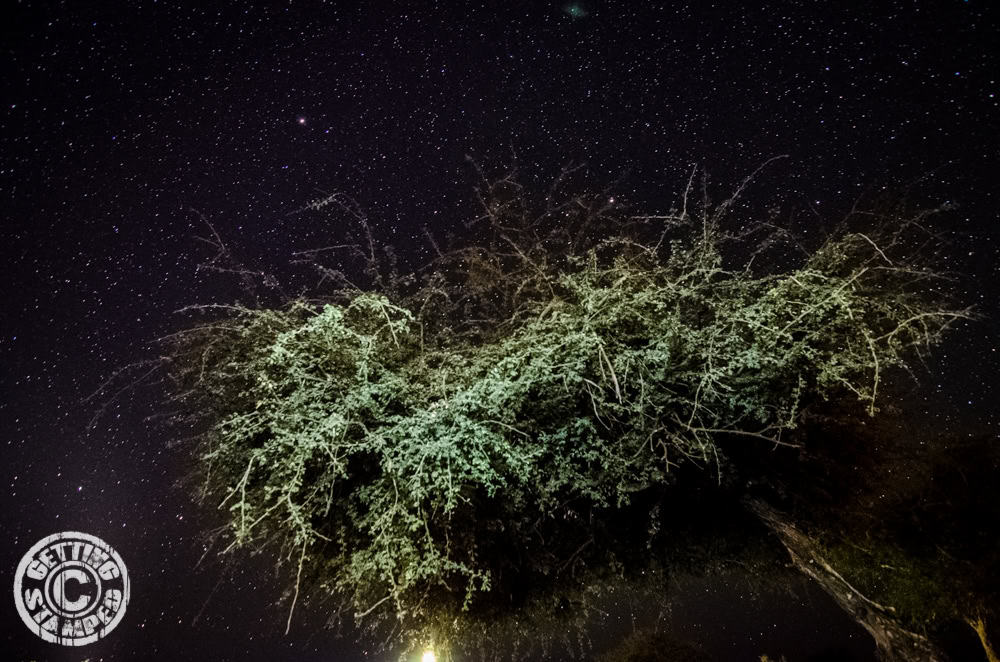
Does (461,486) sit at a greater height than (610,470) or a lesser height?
greater

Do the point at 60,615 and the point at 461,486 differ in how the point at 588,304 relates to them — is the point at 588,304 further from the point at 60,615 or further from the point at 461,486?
the point at 60,615

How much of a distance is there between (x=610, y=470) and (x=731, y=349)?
1.21 m

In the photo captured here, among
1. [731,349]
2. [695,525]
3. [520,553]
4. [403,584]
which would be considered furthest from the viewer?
[695,525]

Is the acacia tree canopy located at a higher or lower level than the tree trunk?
higher

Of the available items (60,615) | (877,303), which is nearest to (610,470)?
(877,303)

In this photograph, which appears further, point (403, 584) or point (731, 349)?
point (731, 349)

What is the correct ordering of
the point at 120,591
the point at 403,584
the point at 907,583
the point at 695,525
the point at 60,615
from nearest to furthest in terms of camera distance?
the point at 403,584 → the point at 695,525 → the point at 907,583 → the point at 60,615 → the point at 120,591

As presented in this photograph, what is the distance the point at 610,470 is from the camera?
333cm

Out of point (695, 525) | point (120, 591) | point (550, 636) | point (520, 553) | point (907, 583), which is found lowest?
point (120, 591)

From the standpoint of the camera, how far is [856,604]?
11.2 ft

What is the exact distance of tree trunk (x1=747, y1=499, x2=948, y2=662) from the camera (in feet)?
10.1

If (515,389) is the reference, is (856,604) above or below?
below

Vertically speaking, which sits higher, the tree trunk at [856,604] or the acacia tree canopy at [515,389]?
the acacia tree canopy at [515,389]

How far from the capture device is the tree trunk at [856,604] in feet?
10.1
